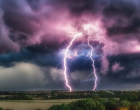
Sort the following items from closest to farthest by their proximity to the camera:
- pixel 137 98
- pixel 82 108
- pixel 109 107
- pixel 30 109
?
pixel 82 108 → pixel 109 107 → pixel 30 109 → pixel 137 98

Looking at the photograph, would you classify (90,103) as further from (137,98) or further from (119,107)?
(137,98)

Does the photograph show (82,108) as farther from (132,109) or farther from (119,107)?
(132,109)

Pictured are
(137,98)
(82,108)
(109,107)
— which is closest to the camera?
(82,108)

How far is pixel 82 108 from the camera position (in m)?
33.4

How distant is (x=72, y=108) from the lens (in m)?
34.7

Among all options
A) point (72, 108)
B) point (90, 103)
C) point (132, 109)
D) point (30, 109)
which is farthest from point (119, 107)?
point (30, 109)

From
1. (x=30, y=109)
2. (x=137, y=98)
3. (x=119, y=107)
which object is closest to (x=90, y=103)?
(x=119, y=107)

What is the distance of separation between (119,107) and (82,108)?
310 inches

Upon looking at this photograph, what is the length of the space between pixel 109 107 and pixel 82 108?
815 cm

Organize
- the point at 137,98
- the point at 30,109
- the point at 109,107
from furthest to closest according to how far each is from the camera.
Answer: the point at 137,98
the point at 30,109
the point at 109,107

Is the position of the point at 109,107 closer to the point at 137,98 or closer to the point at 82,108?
the point at 82,108

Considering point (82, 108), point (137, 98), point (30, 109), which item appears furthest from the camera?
point (137, 98)

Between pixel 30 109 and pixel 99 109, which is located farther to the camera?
pixel 30 109

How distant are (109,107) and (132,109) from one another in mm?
5122
